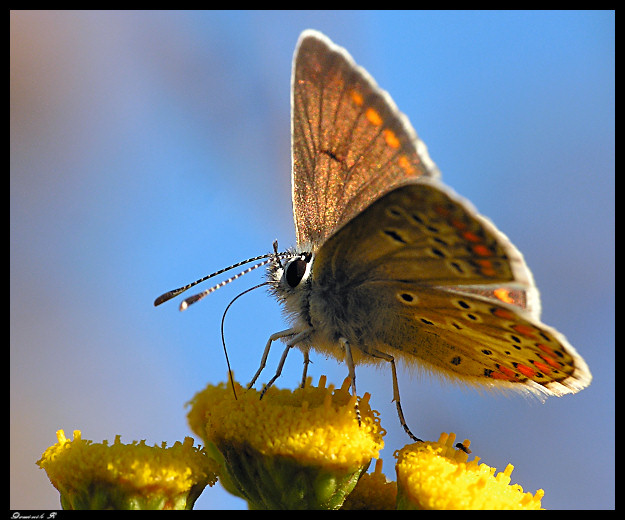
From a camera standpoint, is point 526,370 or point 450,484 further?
point 526,370

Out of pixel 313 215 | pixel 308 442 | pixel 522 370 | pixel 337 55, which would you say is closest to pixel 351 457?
pixel 308 442

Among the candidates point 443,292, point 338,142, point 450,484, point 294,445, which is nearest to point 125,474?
point 294,445

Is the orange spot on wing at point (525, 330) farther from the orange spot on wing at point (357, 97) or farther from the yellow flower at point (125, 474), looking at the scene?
Result: the orange spot on wing at point (357, 97)

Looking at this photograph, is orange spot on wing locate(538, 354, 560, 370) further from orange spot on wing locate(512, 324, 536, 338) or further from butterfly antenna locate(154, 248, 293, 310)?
butterfly antenna locate(154, 248, 293, 310)

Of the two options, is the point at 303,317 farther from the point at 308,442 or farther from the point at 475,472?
the point at 475,472

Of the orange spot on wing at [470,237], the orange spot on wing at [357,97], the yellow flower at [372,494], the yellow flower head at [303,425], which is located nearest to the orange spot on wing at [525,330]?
the orange spot on wing at [470,237]

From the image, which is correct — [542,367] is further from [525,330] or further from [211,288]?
[211,288]
